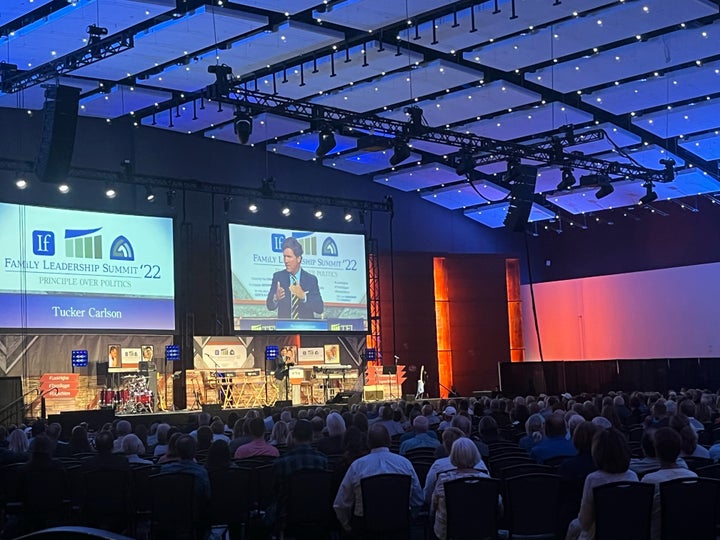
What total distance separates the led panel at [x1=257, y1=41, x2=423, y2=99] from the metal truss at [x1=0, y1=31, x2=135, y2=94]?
373 cm

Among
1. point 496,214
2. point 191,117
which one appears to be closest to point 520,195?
point 191,117

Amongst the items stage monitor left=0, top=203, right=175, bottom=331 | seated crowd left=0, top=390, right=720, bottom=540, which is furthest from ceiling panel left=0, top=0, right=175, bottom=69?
seated crowd left=0, top=390, right=720, bottom=540

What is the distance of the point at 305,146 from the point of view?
2427 centimetres

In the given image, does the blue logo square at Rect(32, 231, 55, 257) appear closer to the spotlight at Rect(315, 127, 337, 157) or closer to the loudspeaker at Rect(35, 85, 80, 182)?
the loudspeaker at Rect(35, 85, 80, 182)

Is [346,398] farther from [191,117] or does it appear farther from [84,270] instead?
[191,117]

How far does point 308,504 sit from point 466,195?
21567mm

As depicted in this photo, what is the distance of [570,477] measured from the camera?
253 inches

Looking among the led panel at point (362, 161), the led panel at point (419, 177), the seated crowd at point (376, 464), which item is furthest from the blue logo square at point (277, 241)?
the seated crowd at point (376, 464)

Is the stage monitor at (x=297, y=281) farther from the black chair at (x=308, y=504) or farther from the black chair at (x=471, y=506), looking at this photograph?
the black chair at (x=471, y=506)

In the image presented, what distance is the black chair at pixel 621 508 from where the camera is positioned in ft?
16.9

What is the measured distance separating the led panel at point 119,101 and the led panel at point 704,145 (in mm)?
11838

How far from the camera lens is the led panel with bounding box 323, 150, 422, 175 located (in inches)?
970

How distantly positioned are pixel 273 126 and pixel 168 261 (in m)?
3.90

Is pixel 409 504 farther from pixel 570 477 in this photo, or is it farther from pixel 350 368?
pixel 350 368
